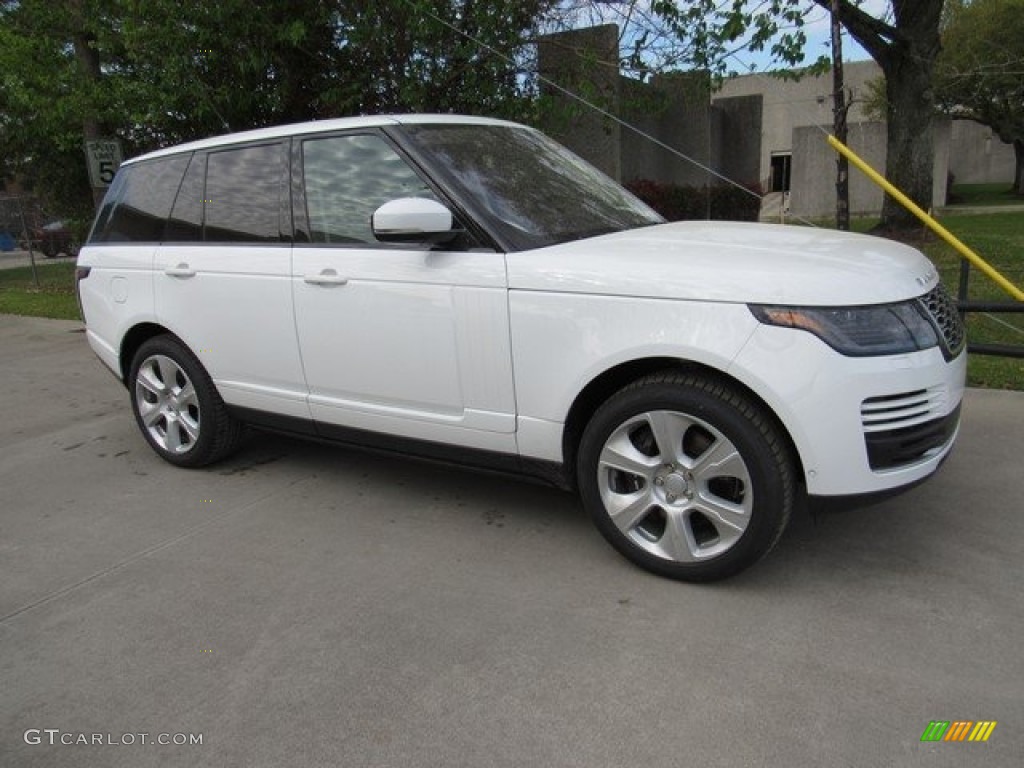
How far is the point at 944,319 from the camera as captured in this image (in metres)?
3.18

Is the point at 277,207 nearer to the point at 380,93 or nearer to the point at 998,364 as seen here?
the point at 998,364

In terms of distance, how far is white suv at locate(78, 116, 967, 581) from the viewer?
2852mm

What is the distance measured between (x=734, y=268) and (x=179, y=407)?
3378mm

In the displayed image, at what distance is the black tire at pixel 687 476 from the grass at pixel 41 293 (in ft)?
34.2

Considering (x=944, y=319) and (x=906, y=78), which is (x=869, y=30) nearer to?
(x=906, y=78)

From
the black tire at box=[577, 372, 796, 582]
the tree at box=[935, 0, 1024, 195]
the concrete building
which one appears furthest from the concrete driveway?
the tree at box=[935, 0, 1024, 195]

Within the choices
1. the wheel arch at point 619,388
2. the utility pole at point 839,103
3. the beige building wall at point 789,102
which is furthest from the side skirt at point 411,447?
the beige building wall at point 789,102

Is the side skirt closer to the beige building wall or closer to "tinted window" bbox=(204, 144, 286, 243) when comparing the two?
"tinted window" bbox=(204, 144, 286, 243)

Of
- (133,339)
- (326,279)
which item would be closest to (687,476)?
(326,279)

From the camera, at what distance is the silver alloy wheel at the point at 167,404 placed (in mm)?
4738

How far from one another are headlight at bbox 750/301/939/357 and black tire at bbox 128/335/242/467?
10.3 feet

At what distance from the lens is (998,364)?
6105 millimetres

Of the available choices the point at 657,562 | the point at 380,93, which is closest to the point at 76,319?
the point at 380,93

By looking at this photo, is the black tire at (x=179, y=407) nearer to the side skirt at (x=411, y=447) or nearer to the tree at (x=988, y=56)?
the side skirt at (x=411, y=447)
